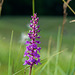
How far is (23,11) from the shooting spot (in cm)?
772

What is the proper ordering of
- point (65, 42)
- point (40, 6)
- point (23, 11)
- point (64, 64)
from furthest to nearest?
point (23, 11), point (40, 6), point (65, 42), point (64, 64)

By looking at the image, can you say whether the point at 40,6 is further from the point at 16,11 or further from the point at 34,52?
the point at 34,52

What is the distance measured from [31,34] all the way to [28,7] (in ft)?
22.6

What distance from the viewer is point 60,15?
7.78 meters

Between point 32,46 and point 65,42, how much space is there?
11.8ft

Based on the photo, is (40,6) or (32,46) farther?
(40,6)

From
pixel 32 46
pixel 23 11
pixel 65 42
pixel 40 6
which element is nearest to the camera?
pixel 32 46

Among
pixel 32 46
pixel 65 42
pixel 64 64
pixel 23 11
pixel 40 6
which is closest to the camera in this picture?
pixel 32 46

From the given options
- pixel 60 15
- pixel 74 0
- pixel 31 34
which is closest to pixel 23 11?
pixel 60 15

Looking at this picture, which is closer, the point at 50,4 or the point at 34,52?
the point at 34,52

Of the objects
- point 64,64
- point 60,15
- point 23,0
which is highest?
point 23,0

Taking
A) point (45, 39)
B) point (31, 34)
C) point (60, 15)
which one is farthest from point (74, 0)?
point (31, 34)

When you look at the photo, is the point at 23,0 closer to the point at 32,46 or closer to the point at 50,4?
the point at 50,4

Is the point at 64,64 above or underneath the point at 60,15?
underneath
